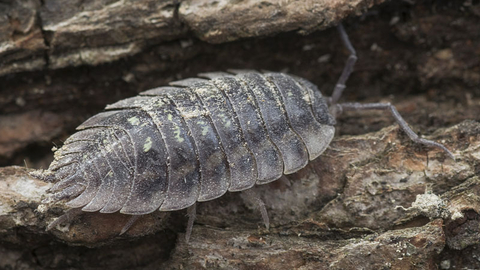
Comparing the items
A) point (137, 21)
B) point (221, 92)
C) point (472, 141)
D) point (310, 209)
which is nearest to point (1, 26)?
point (137, 21)

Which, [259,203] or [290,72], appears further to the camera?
[290,72]

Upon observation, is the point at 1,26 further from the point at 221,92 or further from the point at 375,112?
the point at 375,112

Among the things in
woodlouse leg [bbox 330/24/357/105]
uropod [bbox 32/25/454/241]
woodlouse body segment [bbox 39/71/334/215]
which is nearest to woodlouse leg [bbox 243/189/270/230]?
uropod [bbox 32/25/454/241]

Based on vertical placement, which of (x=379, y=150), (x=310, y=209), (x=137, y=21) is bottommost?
(x=310, y=209)

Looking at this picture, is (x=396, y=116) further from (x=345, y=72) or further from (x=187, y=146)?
(x=187, y=146)

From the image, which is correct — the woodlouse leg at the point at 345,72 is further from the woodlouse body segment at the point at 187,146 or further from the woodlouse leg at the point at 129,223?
the woodlouse leg at the point at 129,223

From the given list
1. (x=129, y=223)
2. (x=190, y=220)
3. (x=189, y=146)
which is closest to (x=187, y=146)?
(x=189, y=146)
